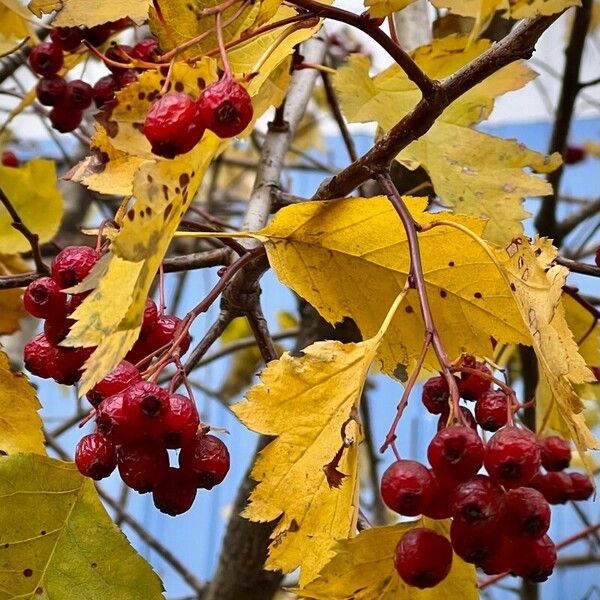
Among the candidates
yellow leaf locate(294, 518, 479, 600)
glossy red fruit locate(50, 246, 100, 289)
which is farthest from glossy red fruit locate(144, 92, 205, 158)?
yellow leaf locate(294, 518, 479, 600)

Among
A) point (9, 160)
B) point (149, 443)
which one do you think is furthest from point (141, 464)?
point (9, 160)

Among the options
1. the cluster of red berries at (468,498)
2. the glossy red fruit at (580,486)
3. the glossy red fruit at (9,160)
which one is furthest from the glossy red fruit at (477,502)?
the glossy red fruit at (9,160)

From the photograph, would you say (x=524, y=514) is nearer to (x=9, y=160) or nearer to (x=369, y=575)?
(x=369, y=575)

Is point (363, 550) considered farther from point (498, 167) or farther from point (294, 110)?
point (294, 110)

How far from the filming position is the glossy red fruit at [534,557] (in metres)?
0.50

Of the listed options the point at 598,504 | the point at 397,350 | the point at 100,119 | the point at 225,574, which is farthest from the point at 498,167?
the point at 598,504

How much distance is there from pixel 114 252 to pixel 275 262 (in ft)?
0.56

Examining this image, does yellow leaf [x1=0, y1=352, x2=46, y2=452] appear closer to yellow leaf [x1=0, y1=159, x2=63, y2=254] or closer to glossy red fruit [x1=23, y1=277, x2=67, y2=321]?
glossy red fruit [x1=23, y1=277, x2=67, y2=321]

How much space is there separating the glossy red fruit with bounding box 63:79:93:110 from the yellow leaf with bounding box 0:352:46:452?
32 centimetres

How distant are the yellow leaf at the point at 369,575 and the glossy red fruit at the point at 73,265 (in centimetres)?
21

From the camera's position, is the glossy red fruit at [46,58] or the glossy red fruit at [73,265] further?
the glossy red fruit at [46,58]

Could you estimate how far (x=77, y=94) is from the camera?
83 centimetres

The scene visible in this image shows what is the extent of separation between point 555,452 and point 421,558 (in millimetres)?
302

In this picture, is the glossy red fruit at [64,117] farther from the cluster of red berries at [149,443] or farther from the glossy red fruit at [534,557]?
the glossy red fruit at [534,557]
